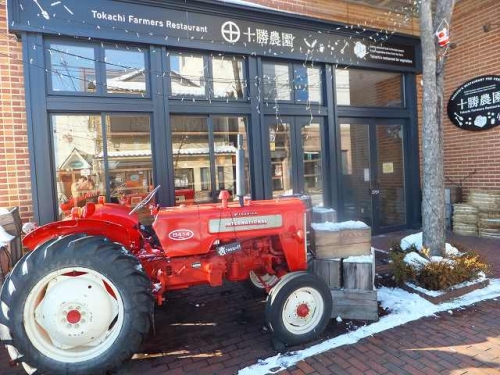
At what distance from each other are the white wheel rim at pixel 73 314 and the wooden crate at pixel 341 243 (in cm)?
205

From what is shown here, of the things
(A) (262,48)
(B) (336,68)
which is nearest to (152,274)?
(A) (262,48)

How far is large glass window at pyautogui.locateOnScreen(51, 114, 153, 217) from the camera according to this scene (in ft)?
16.0

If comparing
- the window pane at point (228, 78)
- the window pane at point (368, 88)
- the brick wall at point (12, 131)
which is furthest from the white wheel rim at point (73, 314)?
the window pane at point (368, 88)

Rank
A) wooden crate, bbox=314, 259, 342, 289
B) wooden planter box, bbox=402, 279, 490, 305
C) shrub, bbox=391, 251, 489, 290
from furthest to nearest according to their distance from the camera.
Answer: shrub, bbox=391, 251, 489, 290 → wooden planter box, bbox=402, 279, 490, 305 → wooden crate, bbox=314, 259, 342, 289

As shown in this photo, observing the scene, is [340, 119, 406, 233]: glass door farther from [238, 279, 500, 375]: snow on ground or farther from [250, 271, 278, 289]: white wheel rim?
[250, 271, 278, 289]: white wheel rim

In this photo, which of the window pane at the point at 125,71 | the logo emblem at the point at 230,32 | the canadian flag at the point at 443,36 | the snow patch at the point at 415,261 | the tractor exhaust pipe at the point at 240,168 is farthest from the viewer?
the logo emblem at the point at 230,32

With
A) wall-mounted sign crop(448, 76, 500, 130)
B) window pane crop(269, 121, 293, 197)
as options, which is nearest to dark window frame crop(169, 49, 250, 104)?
window pane crop(269, 121, 293, 197)

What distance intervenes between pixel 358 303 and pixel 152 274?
2086 millimetres

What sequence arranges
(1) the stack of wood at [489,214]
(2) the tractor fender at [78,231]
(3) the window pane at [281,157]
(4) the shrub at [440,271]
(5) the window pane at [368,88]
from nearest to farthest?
(2) the tractor fender at [78,231] → (4) the shrub at [440,271] → (3) the window pane at [281,157] → (1) the stack of wood at [489,214] → (5) the window pane at [368,88]

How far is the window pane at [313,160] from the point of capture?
6.55 metres

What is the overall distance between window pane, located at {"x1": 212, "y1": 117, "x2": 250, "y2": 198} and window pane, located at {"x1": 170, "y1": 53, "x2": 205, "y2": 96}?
570 millimetres

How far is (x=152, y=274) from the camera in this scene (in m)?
3.25

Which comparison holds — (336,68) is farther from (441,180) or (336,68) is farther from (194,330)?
(194,330)

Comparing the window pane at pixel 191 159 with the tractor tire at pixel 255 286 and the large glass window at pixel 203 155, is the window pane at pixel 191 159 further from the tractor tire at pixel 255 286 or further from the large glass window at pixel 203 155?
the tractor tire at pixel 255 286
